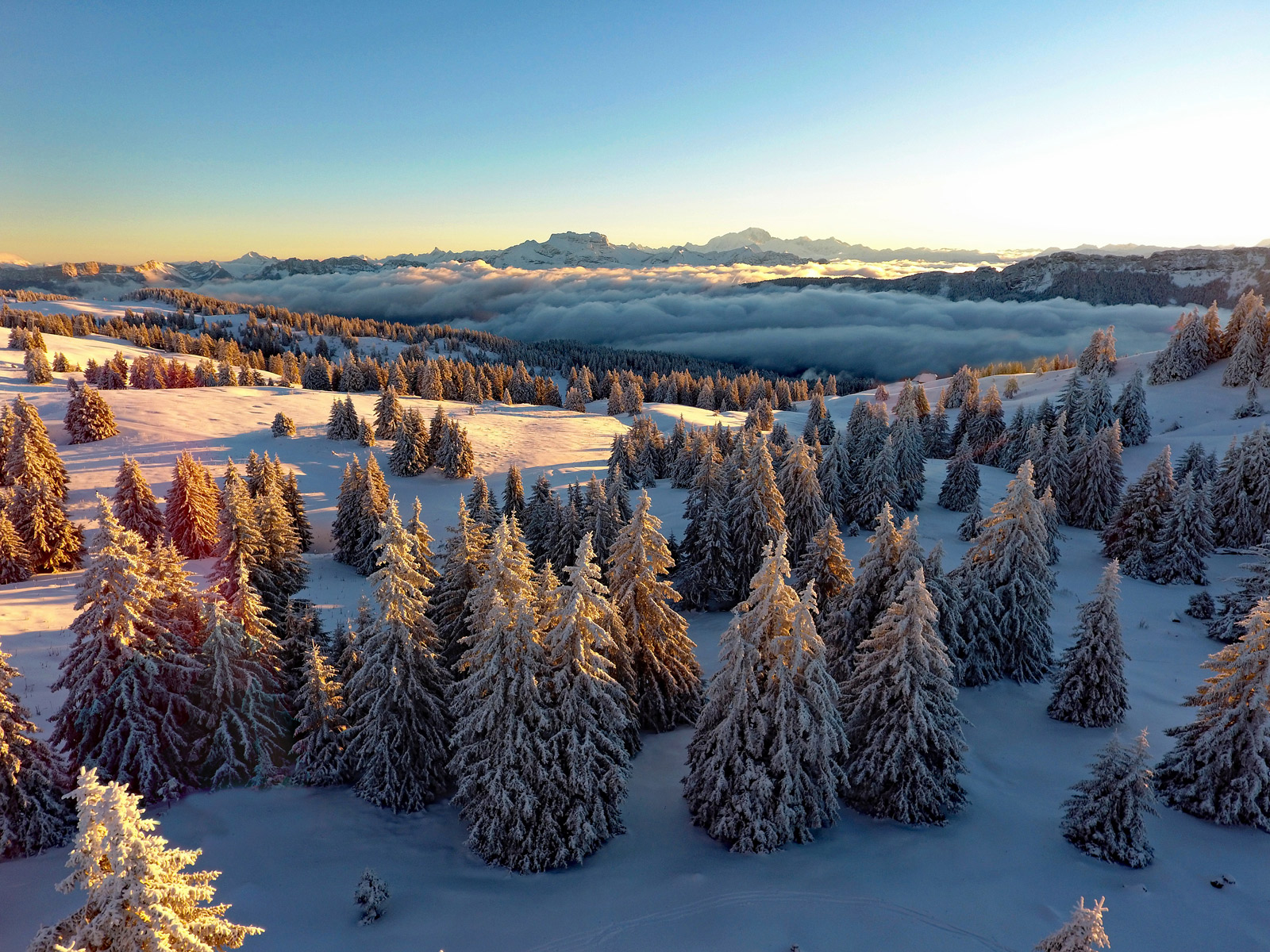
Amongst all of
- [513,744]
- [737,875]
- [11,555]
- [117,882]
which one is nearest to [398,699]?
[513,744]

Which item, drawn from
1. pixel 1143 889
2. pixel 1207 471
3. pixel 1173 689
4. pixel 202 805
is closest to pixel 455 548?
pixel 202 805

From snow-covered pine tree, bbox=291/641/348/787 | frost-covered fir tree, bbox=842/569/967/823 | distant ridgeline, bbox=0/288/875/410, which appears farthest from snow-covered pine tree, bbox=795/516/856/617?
distant ridgeline, bbox=0/288/875/410

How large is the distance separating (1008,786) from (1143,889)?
4832mm

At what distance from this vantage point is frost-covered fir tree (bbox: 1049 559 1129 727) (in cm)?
2200

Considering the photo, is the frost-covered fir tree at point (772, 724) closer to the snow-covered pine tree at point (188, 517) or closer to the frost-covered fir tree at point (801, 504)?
the frost-covered fir tree at point (801, 504)

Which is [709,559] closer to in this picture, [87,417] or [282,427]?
[282,427]

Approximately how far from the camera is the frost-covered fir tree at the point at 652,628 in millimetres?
21406

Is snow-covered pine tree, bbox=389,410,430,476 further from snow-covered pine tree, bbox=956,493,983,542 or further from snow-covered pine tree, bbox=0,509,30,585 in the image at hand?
snow-covered pine tree, bbox=956,493,983,542

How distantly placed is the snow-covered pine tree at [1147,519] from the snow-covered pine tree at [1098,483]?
9.09m

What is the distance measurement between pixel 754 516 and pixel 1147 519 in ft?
90.4

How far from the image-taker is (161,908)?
265 inches

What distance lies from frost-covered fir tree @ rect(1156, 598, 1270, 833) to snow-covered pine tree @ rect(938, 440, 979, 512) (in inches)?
1468

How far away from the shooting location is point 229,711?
1895cm

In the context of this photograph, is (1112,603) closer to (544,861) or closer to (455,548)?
(544,861)
